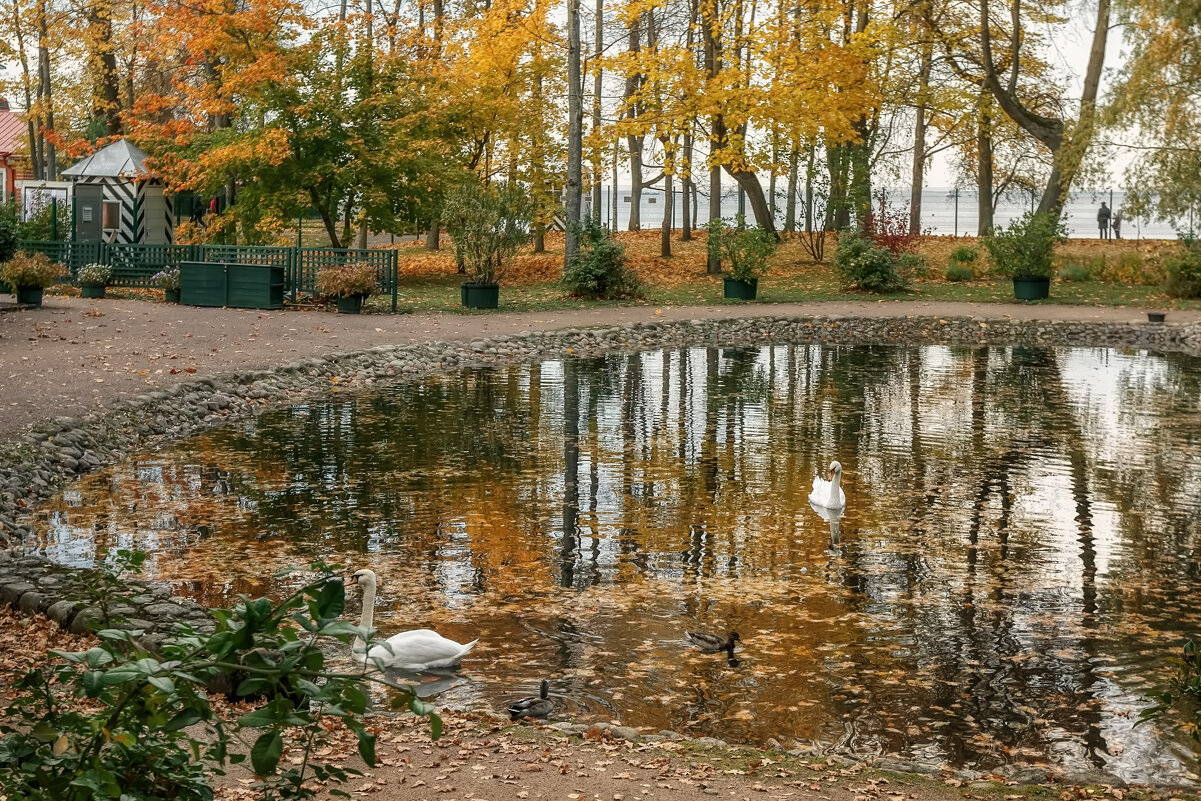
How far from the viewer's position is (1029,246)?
2909cm

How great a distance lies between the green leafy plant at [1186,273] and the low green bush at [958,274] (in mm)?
4966

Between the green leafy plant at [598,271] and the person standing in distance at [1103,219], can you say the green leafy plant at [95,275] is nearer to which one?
the green leafy plant at [598,271]

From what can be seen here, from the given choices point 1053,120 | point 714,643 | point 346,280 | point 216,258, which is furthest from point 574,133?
point 714,643

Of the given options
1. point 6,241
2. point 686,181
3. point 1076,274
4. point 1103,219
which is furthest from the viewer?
point 1103,219

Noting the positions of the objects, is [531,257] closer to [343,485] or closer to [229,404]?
[229,404]

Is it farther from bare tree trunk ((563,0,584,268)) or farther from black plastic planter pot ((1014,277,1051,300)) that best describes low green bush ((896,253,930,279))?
bare tree trunk ((563,0,584,268))

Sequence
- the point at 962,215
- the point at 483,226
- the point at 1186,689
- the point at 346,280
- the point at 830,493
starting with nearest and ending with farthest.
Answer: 1. the point at 1186,689
2. the point at 830,493
3. the point at 346,280
4. the point at 483,226
5. the point at 962,215

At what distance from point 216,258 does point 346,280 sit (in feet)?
14.6

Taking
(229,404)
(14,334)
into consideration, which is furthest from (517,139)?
(229,404)

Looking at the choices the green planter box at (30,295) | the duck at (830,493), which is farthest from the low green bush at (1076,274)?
the green planter box at (30,295)

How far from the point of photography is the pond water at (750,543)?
264 inches

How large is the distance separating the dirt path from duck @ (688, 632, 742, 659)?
8042 millimetres

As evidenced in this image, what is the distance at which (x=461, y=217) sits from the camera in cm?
2673

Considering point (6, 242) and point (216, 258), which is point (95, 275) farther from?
point (216, 258)
